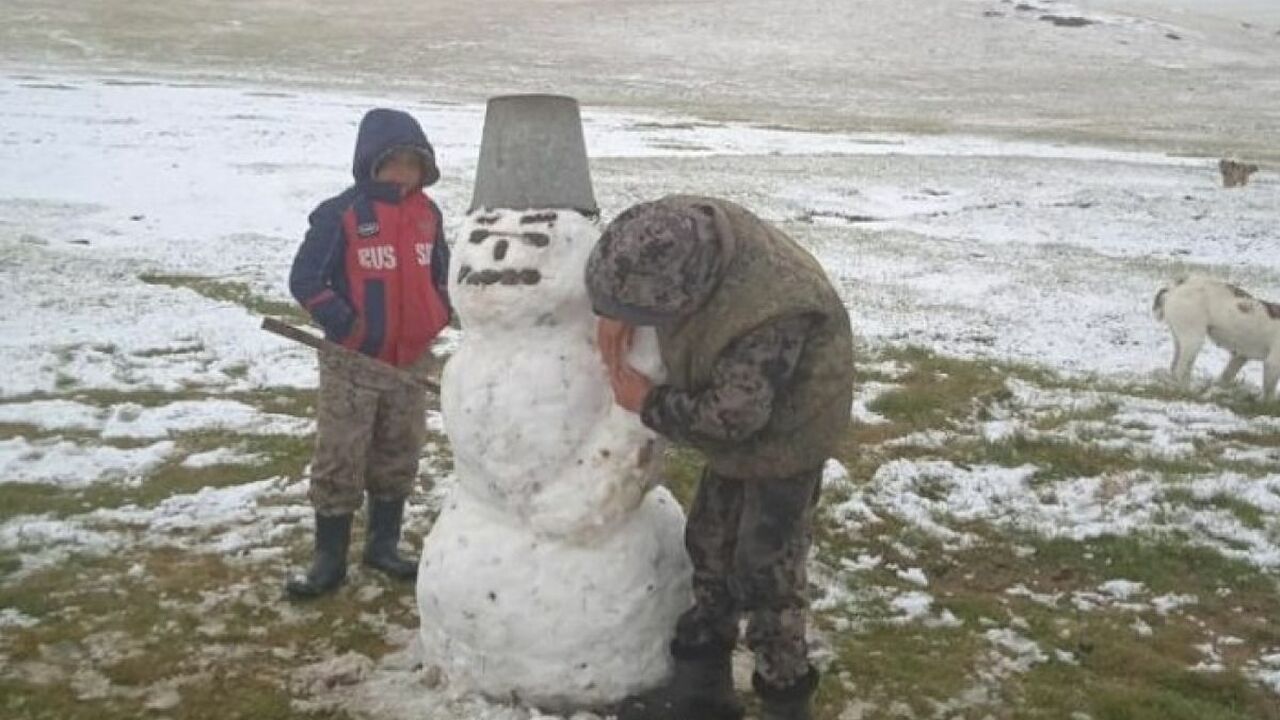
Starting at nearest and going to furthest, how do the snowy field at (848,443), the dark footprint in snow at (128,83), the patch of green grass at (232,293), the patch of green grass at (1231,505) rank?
the snowy field at (848,443) → the patch of green grass at (1231,505) → the patch of green grass at (232,293) → the dark footprint in snow at (128,83)

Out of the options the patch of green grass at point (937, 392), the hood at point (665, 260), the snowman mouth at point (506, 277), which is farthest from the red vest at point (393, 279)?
the patch of green grass at point (937, 392)

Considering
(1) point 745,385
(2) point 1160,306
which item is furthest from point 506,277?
(2) point 1160,306

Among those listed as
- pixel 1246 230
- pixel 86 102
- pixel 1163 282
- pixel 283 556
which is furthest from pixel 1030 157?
pixel 283 556

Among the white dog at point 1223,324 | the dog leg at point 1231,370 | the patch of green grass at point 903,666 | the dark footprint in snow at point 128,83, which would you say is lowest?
the patch of green grass at point 903,666

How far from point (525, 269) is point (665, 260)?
72 centimetres

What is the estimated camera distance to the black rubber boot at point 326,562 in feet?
17.8

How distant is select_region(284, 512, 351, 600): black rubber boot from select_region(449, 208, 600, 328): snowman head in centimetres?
164

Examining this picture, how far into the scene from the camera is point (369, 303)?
5.34 meters

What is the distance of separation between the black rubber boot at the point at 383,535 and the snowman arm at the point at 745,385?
239 centimetres

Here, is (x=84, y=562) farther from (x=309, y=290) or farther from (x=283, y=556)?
(x=309, y=290)

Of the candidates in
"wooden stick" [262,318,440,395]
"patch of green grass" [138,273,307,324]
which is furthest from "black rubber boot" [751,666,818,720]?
"patch of green grass" [138,273,307,324]

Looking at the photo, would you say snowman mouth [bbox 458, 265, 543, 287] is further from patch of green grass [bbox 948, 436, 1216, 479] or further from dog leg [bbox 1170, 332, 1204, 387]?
dog leg [bbox 1170, 332, 1204, 387]

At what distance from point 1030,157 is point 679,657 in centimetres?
2566

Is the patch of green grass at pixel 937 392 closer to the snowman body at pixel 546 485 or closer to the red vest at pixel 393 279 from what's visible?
the red vest at pixel 393 279
